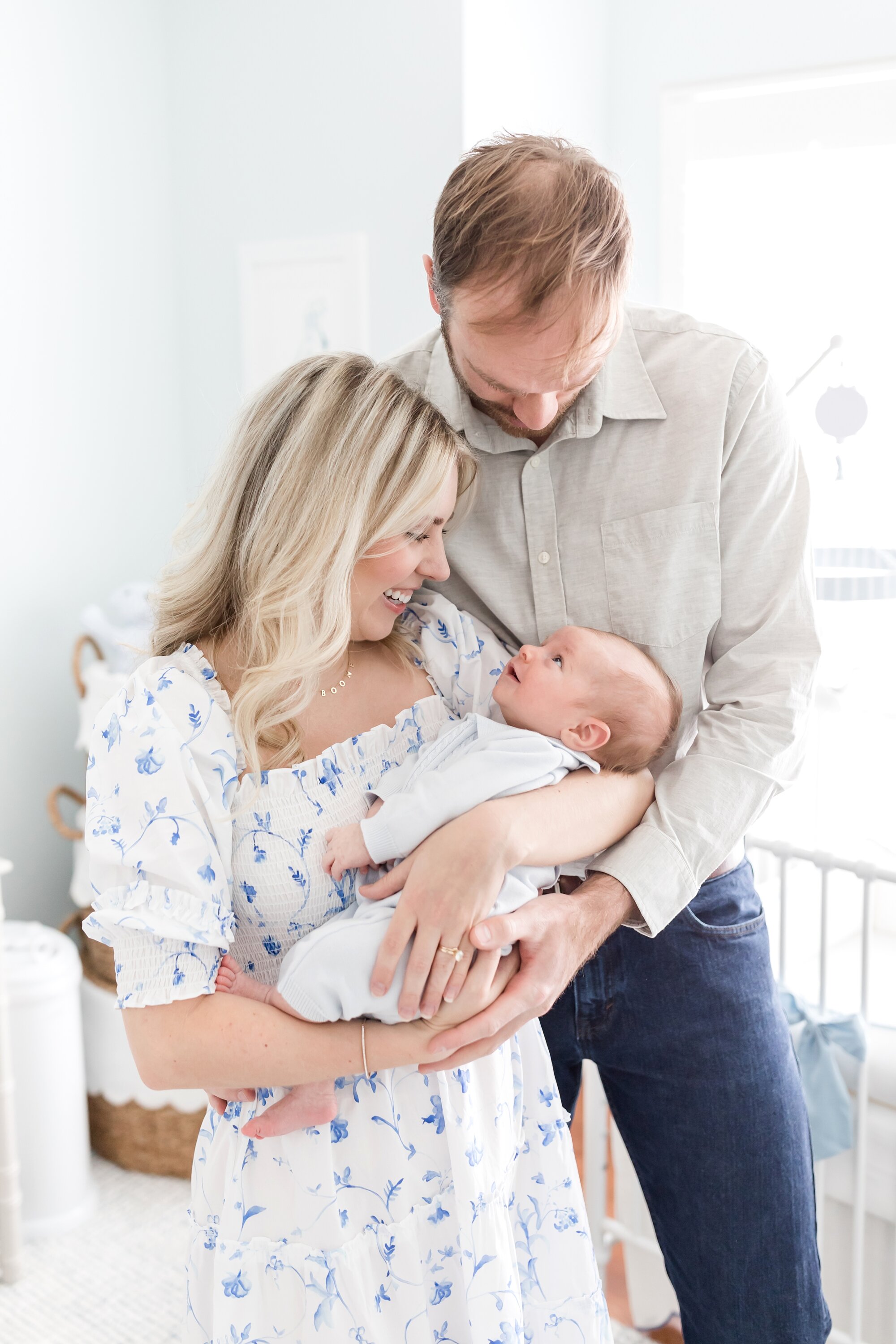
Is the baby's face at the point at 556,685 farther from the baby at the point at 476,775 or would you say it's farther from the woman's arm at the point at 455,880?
the woman's arm at the point at 455,880

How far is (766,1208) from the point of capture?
137 centimetres

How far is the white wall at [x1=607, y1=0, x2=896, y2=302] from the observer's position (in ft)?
7.93

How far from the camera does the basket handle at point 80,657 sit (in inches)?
101

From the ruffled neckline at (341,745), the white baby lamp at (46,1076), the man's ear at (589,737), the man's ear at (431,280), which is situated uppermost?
the man's ear at (431,280)

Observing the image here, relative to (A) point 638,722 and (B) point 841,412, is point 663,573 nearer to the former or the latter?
(A) point 638,722

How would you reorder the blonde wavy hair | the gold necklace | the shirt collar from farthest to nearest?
1. the shirt collar
2. the gold necklace
3. the blonde wavy hair

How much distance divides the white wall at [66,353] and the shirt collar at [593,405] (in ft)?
5.04

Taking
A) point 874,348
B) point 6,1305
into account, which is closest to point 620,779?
point 874,348

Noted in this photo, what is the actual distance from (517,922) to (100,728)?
0.45 metres

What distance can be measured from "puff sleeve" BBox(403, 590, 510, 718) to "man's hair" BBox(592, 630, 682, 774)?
0.52 ft

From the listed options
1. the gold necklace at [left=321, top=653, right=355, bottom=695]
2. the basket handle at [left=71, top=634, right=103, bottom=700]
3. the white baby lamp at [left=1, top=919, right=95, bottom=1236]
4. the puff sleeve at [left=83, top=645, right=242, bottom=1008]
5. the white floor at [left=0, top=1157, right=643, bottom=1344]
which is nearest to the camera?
the puff sleeve at [left=83, top=645, right=242, bottom=1008]

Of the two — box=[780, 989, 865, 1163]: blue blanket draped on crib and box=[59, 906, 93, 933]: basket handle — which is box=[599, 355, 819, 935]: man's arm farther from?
box=[59, 906, 93, 933]: basket handle

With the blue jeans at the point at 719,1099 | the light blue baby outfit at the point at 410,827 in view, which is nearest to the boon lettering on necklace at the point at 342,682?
the light blue baby outfit at the point at 410,827

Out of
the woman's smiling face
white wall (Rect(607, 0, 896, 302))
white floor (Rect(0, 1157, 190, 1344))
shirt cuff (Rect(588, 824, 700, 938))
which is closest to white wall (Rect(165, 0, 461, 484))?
white wall (Rect(607, 0, 896, 302))
